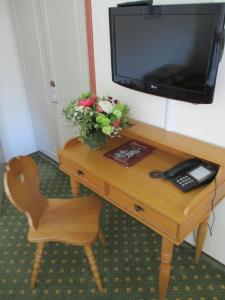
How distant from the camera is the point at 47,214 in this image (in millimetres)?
1590

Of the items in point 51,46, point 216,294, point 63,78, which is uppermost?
point 51,46

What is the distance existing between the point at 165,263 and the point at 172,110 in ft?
2.78

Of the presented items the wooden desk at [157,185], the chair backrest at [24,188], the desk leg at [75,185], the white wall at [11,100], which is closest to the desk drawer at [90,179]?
the wooden desk at [157,185]

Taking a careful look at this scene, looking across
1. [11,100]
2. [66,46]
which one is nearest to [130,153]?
[66,46]

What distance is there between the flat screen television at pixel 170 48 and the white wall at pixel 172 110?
0.45ft

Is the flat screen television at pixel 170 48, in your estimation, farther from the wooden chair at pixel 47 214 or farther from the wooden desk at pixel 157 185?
the wooden chair at pixel 47 214

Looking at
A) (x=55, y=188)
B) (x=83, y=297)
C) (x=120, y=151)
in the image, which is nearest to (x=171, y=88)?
(x=120, y=151)

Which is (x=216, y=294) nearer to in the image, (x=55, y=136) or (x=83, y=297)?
(x=83, y=297)

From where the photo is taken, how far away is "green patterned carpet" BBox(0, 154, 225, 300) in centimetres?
158

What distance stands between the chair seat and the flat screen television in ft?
2.65

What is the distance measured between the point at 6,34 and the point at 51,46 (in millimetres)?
681

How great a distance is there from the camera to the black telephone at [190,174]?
1240 millimetres

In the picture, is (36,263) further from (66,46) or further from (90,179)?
(66,46)

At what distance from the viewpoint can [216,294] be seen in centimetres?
156
